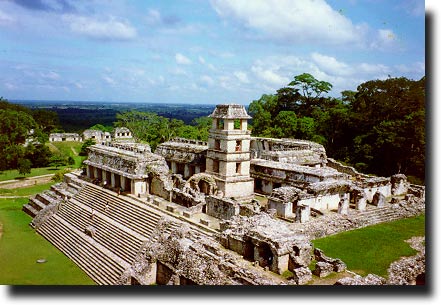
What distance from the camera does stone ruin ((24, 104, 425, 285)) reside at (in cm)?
1225

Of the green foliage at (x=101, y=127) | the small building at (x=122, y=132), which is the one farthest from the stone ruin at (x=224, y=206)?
the green foliage at (x=101, y=127)

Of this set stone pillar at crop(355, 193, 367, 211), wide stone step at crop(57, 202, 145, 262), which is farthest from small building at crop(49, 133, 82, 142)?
stone pillar at crop(355, 193, 367, 211)

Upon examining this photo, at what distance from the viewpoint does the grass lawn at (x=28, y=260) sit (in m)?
12.0

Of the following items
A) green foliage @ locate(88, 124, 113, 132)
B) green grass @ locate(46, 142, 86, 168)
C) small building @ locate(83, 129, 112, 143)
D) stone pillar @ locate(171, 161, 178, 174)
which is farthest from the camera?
green foliage @ locate(88, 124, 113, 132)

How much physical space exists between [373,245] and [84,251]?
10.7 metres

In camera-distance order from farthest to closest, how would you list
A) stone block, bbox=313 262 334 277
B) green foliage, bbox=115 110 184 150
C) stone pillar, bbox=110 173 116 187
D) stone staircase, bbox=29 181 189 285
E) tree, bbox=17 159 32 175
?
green foliage, bbox=115 110 184 150 < tree, bbox=17 159 32 175 < stone pillar, bbox=110 173 116 187 < stone staircase, bbox=29 181 189 285 < stone block, bbox=313 262 334 277

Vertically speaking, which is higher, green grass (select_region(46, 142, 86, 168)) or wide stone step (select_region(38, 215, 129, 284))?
green grass (select_region(46, 142, 86, 168))

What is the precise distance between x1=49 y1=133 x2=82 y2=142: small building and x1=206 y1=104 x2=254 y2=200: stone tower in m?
34.6

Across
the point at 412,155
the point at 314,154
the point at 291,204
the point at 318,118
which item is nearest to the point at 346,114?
the point at 318,118

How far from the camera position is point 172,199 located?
19266 mm

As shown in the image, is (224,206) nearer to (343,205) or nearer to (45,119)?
(343,205)

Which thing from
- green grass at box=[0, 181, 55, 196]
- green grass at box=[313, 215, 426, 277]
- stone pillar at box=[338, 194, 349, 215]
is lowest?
green grass at box=[313, 215, 426, 277]

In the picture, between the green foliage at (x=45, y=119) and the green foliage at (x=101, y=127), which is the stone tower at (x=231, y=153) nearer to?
the green foliage at (x=45, y=119)

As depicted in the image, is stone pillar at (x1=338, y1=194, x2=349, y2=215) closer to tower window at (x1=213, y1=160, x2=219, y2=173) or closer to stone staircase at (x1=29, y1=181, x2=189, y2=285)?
tower window at (x1=213, y1=160, x2=219, y2=173)
